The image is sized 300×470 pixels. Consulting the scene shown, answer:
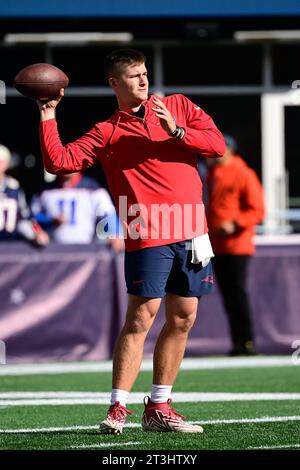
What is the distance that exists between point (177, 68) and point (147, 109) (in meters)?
10.9

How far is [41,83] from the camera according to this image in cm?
616

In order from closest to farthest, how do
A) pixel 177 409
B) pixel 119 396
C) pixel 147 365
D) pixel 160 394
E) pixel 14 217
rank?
pixel 119 396 < pixel 160 394 < pixel 177 409 < pixel 147 365 < pixel 14 217

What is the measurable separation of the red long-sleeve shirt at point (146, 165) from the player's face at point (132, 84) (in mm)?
64

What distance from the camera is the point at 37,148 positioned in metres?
16.8

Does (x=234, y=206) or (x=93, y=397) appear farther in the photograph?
(x=234, y=206)

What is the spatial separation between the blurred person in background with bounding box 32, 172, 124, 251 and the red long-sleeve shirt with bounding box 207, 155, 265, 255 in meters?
0.94

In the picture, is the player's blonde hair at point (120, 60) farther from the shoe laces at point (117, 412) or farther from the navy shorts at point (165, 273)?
the shoe laces at point (117, 412)

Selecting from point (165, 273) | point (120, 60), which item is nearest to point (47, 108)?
point (120, 60)

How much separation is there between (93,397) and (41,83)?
2823 millimetres

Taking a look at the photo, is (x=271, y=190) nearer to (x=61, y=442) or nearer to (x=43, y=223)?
(x=43, y=223)

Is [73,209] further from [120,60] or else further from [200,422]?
[120,60]

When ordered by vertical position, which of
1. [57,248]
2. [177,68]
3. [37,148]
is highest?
[177,68]
